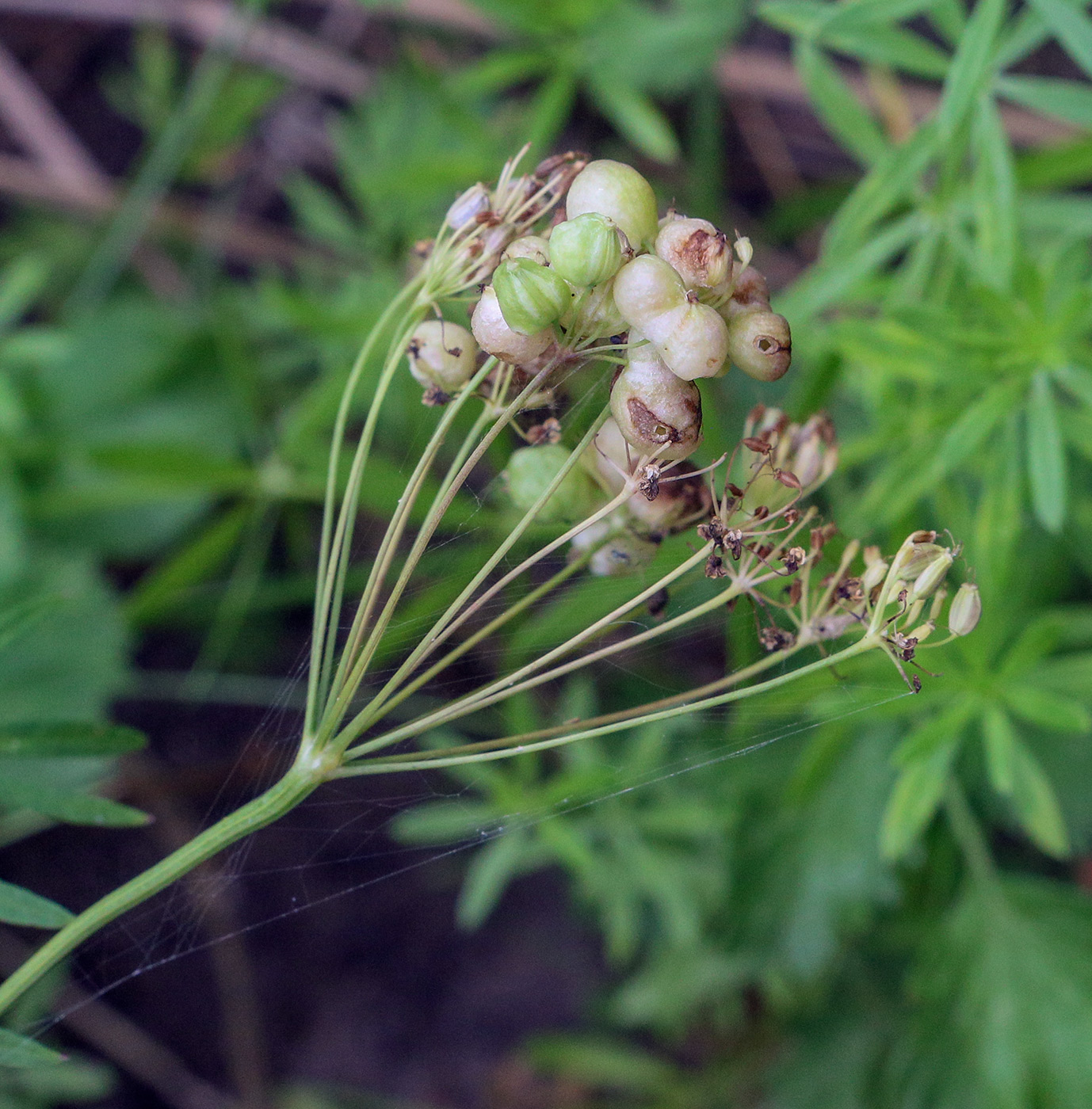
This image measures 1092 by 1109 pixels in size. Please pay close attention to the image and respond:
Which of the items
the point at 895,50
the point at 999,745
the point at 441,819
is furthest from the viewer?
the point at 441,819

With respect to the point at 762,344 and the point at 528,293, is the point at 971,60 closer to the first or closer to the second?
the point at 762,344

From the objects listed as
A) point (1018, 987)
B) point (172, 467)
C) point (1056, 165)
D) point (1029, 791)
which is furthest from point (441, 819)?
point (1056, 165)

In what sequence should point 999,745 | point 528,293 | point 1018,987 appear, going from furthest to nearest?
point 1018,987 < point 999,745 < point 528,293

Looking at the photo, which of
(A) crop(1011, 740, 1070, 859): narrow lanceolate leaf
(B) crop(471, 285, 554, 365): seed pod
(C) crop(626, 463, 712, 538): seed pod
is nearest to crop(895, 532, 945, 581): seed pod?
(C) crop(626, 463, 712, 538): seed pod

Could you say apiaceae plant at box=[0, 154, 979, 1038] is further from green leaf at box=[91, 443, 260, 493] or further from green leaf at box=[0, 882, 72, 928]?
green leaf at box=[91, 443, 260, 493]

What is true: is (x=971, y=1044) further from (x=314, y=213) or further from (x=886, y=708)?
(x=314, y=213)

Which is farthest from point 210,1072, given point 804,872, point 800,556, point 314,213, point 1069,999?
point 800,556
